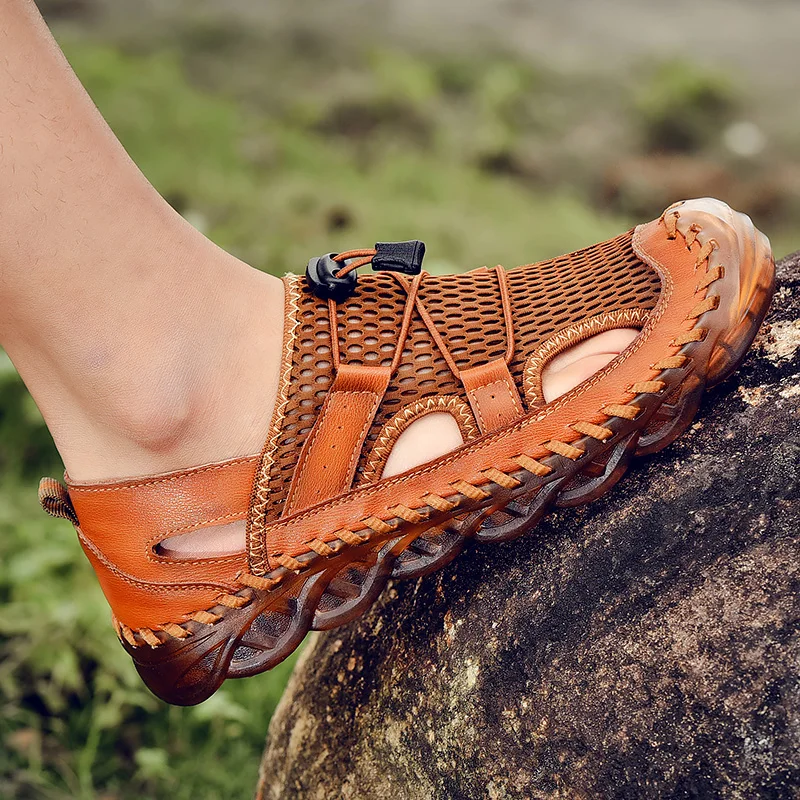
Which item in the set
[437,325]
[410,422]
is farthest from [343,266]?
[410,422]

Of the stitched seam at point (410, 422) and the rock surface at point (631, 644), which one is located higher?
the stitched seam at point (410, 422)

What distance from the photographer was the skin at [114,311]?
1.08 meters

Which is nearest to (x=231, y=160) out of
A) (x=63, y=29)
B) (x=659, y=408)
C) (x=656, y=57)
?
(x=63, y=29)

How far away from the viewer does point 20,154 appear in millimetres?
1065

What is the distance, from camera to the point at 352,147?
5629mm

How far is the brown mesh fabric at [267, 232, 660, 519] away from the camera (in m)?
1.18

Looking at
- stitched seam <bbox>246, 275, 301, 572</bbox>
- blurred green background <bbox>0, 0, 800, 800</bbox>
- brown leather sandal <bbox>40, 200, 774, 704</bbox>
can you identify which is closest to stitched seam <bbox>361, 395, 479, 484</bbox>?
brown leather sandal <bbox>40, 200, 774, 704</bbox>

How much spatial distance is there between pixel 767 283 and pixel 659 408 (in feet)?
0.80
